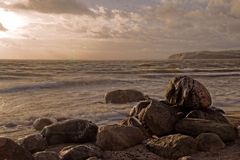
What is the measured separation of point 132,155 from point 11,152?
7.35ft

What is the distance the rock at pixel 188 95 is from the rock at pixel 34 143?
10.9ft

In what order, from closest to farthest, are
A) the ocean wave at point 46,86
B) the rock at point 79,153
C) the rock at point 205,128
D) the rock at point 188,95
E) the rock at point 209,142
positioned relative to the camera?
the rock at point 79,153 < the rock at point 209,142 < the rock at point 205,128 < the rock at point 188,95 < the ocean wave at point 46,86

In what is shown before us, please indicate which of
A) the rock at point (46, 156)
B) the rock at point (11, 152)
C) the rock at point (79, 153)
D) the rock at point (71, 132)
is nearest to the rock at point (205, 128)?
the rock at point (71, 132)

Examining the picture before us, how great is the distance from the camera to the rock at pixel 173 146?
6859 millimetres

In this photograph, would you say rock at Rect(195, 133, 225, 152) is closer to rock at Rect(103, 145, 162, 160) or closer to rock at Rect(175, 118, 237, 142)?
rock at Rect(175, 118, 237, 142)

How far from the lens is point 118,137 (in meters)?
7.45

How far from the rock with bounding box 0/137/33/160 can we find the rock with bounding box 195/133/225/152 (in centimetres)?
326

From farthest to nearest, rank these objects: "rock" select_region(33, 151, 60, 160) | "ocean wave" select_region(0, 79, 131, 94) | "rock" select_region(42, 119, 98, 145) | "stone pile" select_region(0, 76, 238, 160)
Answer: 1. "ocean wave" select_region(0, 79, 131, 94)
2. "rock" select_region(42, 119, 98, 145)
3. "stone pile" select_region(0, 76, 238, 160)
4. "rock" select_region(33, 151, 60, 160)

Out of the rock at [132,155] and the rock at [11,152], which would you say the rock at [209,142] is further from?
the rock at [11,152]

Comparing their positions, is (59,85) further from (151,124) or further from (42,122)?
(151,124)

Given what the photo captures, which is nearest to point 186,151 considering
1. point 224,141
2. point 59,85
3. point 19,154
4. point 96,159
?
point 224,141

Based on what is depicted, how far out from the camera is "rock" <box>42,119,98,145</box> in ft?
26.1

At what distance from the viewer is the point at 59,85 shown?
2314 centimetres

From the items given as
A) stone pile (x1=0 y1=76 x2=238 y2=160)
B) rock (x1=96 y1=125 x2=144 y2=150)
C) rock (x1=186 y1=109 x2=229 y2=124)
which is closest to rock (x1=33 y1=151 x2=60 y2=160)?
stone pile (x1=0 y1=76 x2=238 y2=160)
